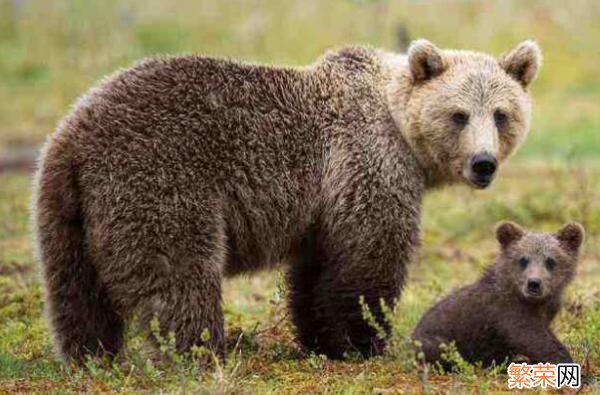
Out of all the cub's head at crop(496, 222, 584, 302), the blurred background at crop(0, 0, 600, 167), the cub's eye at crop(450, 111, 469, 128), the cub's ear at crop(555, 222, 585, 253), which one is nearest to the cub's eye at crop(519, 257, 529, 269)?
the cub's head at crop(496, 222, 584, 302)

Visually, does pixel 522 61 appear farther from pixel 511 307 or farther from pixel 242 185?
pixel 242 185

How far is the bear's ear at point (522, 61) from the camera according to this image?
29.0 ft

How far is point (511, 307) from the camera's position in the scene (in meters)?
7.91

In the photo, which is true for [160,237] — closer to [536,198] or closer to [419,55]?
[419,55]

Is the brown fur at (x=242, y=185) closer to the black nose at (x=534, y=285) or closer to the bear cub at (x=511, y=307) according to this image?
the bear cub at (x=511, y=307)

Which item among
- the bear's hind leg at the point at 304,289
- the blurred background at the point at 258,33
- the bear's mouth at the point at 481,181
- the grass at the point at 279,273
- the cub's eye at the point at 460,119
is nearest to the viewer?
the grass at the point at 279,273

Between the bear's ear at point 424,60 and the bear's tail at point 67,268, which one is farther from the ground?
the bear's ear at point 424,60

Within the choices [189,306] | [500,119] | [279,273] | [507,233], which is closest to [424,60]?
[500,119]

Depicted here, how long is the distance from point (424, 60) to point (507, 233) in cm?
138

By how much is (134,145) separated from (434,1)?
2504 centimetres

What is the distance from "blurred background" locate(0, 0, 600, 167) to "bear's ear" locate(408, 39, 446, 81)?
16980 mm

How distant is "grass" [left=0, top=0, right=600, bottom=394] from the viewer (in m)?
7.49

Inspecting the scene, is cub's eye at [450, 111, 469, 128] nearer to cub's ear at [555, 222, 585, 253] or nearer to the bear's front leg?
the bear's front leg

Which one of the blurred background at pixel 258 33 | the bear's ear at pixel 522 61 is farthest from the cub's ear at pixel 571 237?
the blurred background at pixel 258 33
